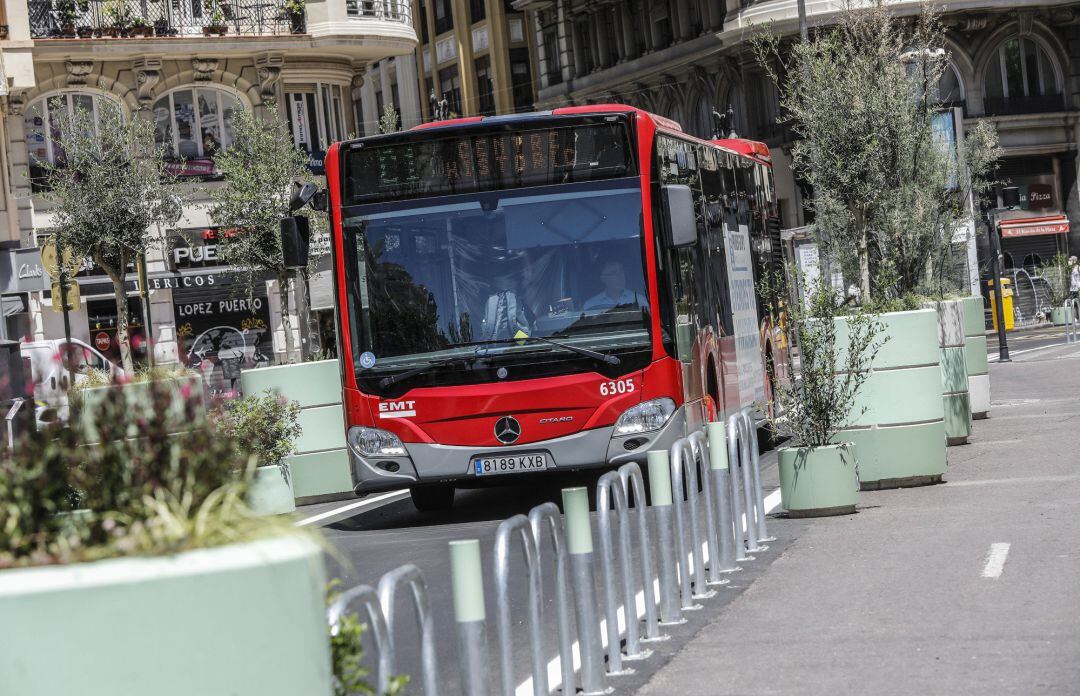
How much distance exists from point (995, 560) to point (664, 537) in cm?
227

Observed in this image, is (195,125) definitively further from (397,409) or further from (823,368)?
(823,368)

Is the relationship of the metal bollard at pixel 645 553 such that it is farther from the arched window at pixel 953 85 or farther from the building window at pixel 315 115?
the arched window at pixel 953 85

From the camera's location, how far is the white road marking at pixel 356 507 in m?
15.6

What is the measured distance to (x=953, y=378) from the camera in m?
16.7

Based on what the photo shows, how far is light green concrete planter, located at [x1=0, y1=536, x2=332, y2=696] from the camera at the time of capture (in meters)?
3.48

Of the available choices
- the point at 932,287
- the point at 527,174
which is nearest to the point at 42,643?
the point at 527,174

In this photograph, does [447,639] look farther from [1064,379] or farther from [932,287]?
[1064,379]

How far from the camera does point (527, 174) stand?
1382 cm

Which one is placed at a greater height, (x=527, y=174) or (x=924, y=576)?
(x=527, y=174)

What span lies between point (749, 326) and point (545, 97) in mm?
46392

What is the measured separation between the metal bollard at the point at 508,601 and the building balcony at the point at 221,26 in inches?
1374

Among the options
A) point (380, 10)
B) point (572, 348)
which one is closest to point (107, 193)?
point (380, 10)

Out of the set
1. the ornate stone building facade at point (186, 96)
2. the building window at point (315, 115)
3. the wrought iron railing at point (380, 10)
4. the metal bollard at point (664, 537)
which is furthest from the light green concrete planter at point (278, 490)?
the wrought iron railing at point (380, 10)

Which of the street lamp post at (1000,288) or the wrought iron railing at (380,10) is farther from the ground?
the wrought iron railing at (380,10)
